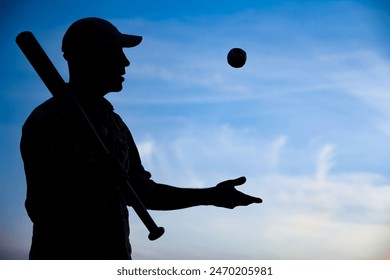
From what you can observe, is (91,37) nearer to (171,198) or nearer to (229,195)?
(171,198)

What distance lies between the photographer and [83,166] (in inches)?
155

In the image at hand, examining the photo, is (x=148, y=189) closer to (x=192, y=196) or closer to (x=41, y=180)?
(x=192, y=196)

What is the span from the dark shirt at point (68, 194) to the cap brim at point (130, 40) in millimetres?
849

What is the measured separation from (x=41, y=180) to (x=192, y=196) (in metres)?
1.59

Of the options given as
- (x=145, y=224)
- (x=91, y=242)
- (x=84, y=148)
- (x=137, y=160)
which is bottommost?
(x=91, y=242)

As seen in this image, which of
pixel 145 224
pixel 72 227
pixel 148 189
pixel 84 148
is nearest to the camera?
pixel 72 227

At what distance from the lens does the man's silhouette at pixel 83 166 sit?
3.87 meters

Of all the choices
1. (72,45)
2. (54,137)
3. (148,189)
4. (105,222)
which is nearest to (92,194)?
(105,222)

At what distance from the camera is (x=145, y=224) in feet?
14.7

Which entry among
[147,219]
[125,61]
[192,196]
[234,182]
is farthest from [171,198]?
[125,61]

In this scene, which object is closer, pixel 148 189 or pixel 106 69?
pixel 106 69

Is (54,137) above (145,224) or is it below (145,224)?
above

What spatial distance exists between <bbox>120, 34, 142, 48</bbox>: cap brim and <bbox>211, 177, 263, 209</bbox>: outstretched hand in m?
1.60

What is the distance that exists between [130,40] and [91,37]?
1.18 feet
